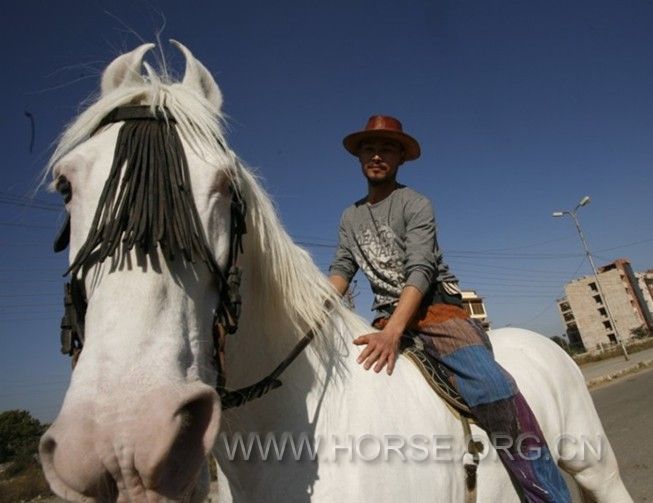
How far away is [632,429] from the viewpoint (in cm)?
781

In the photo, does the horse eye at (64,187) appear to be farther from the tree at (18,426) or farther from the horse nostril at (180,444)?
the tree at (18,426)

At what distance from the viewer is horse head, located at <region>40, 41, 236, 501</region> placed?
0.95 metres

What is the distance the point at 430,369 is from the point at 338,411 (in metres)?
0.61

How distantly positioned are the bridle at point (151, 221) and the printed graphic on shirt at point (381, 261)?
3.74ft

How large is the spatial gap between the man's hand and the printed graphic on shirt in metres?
0.45

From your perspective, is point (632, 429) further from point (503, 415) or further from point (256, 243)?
point (256, 243)

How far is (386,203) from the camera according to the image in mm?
2582

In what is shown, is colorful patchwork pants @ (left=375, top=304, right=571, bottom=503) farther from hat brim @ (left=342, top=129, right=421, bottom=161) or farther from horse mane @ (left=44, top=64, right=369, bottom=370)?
hat brim @ (left=342, top=129, right=421, bottom=161)

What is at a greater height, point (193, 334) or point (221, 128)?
point (221, 128)

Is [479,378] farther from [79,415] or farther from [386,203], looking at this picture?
[79,415]

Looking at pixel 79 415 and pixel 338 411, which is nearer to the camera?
pixel 79 415

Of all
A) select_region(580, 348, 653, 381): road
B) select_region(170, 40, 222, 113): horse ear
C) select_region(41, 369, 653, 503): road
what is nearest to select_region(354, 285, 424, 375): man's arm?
select_region(170, 40, 222, 113): horse ear

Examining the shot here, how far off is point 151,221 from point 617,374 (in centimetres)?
2090

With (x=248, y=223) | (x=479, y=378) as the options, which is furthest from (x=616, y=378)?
(x=248, y=223)
